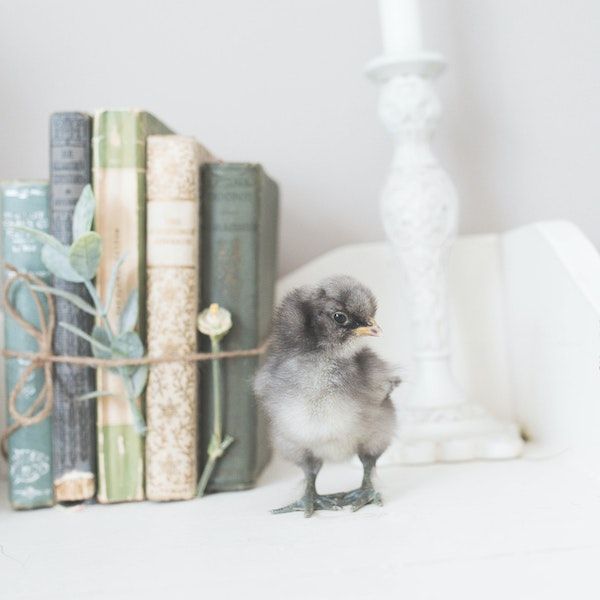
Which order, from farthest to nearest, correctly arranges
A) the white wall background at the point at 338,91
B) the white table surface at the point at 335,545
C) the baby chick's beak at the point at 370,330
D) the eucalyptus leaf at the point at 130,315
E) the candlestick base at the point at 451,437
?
the white wall background at the point at 338,91
the candlestick base at the point at 451,437
the eucalyptus leaf at the point at 130,315
the baby chick's beak at the point at 370,330
the white table surface at the point at 335,545

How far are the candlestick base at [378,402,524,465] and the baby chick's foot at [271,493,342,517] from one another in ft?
0.55

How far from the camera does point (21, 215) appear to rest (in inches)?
29.2

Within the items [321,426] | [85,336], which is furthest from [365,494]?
[85,336]

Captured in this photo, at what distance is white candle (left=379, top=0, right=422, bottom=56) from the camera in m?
0.87

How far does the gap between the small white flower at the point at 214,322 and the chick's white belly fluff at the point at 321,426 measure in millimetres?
139

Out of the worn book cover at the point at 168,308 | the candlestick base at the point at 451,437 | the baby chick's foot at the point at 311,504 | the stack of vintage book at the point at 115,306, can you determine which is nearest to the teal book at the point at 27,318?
the stack of vintage book at the point at 115,306

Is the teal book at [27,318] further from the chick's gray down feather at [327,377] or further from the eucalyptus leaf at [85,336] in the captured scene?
the chick's gray down feather at [327,377]

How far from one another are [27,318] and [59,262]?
3.1 inches

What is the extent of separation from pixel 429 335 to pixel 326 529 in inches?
13.3

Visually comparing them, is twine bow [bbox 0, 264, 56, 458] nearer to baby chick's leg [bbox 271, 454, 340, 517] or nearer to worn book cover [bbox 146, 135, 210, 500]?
worn book cover [bbox 146, 135, 210, 500]

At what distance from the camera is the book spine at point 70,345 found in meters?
0.73

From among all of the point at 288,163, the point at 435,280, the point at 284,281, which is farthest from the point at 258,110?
the point at 435,280

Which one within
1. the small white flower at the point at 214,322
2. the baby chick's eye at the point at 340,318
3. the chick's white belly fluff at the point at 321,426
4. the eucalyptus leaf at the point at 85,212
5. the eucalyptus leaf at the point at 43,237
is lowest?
the chick's white belly fluff at the point at 321,426

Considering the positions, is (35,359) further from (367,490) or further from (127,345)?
(367,490)
